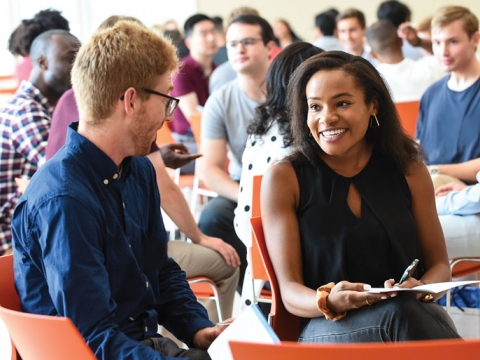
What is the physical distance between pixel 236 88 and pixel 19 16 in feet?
19.6

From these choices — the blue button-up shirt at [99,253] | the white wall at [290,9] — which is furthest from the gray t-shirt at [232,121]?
the white wall at [290,9]

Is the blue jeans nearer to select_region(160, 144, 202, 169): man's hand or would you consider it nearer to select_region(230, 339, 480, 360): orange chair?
select_region(230, 339, 480, 360): orange chair

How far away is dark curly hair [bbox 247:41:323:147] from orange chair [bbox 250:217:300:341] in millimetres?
880

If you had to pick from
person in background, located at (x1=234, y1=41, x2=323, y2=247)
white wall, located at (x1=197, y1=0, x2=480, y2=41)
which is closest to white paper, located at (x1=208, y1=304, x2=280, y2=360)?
person in background, located at (x1=234, y1=41, x2=323, y2=247)

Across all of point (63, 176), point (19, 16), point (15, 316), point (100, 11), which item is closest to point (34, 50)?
point (63, 176)

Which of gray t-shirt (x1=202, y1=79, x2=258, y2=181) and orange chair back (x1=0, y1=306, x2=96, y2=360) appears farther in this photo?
gray t-shirt (x1=202, y1=79, x2=258, y2=181)

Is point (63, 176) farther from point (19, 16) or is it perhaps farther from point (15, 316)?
point (19, 16)

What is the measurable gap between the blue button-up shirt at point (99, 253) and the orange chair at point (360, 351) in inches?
20.1

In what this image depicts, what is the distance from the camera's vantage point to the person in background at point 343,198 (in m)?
2.10

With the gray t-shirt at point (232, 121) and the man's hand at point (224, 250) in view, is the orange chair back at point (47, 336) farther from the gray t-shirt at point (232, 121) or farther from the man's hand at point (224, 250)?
the gray t-shirt at point (232, 121)

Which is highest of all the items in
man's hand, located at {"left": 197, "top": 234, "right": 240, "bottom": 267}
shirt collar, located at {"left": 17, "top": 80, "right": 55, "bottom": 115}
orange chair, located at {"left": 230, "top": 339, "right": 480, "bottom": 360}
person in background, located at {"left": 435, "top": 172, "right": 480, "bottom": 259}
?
shirt collar, located at {"left": 17, "top": 80, "right": 55, "bottom": 115}

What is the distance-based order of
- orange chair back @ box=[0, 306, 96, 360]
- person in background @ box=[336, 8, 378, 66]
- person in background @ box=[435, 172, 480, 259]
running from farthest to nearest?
person in background @ box=[336, 8, 378, 66]
person in background @ box=[435, 172, 480, 259]
orange chair back @ box=[0, 306, 96, 360]

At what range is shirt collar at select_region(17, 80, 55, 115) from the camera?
3469 millimetres

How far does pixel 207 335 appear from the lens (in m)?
1.90
